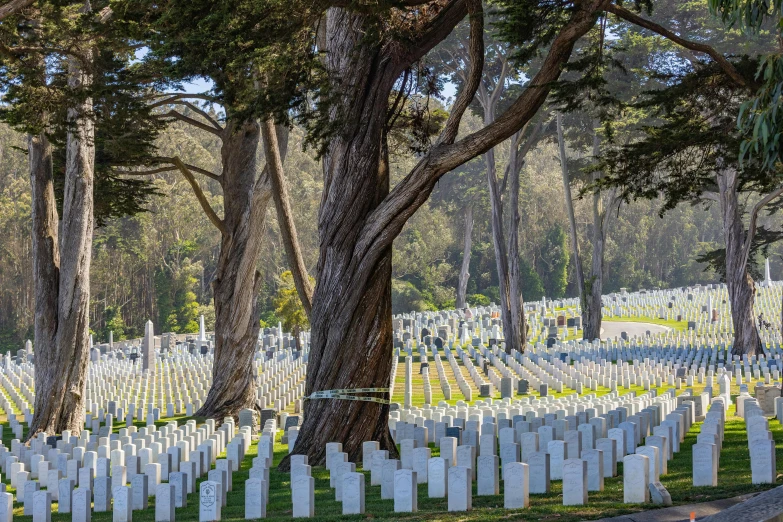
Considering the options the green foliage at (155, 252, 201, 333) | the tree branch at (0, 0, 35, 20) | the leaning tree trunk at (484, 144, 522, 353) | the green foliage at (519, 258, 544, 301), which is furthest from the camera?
the green foliage at (519, 258, 544, 301)

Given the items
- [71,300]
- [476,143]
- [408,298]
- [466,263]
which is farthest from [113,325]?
[476,143]

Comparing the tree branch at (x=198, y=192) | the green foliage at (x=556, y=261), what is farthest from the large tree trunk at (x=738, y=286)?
the green foliage at (x=556, y=261)

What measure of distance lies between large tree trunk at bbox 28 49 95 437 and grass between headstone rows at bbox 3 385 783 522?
6329 mm

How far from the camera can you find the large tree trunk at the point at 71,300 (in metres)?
17.4

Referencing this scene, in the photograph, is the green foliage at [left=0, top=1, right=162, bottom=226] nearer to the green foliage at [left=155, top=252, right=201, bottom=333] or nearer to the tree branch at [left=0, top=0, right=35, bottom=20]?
the tree branch at [left=0, top=0, right=35, bottom=20]

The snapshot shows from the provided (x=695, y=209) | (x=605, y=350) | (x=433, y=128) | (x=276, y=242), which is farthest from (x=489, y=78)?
(x=695, y=209)

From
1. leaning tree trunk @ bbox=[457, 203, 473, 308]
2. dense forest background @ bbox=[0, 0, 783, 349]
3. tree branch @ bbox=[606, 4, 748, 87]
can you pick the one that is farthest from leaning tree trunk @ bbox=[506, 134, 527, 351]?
tree branch @ bbox=[606, 4, 748, 87]

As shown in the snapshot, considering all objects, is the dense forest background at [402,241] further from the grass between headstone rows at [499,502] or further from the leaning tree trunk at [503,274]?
the grass between headstone rows at [499,502]

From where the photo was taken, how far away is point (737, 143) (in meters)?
13.1

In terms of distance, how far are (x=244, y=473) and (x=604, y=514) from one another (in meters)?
5.20

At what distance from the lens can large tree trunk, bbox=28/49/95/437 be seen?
57.1 feet

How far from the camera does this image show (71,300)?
58.2 ft

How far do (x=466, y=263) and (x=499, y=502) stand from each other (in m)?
53.5

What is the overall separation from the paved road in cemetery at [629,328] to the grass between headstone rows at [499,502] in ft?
104
